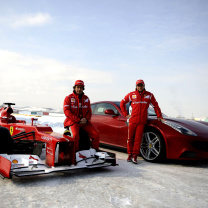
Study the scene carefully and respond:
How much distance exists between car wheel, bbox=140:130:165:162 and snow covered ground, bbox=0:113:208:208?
492 millimetres

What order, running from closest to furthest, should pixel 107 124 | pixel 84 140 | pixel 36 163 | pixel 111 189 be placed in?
pixel 111 189, pixel 36 163, pixel 84 140, pixel 107 124

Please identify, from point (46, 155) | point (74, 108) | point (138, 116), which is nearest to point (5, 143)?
point (46, 155)

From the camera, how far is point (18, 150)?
4.07m

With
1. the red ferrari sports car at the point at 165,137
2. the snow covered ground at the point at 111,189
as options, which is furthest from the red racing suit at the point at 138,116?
the snow covered ground at the point at 111,189

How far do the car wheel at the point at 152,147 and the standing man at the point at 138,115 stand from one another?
9.6 inches

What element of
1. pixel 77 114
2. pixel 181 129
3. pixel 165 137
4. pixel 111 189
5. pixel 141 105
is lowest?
pixel 111 189

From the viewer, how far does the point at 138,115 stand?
4832 mm

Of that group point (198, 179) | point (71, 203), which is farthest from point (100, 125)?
point (71, 203)

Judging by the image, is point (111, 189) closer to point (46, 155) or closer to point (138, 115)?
point (46, 155)

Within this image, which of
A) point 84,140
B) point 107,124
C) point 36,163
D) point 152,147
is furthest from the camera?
point 107,124

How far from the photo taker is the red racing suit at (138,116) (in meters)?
4.79

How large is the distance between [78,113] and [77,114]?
0.03 m

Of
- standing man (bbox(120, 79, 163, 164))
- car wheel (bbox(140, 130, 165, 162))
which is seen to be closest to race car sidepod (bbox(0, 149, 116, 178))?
standing man (bbox(120, 79, 163, 164))

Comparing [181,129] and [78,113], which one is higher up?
[78,113]
